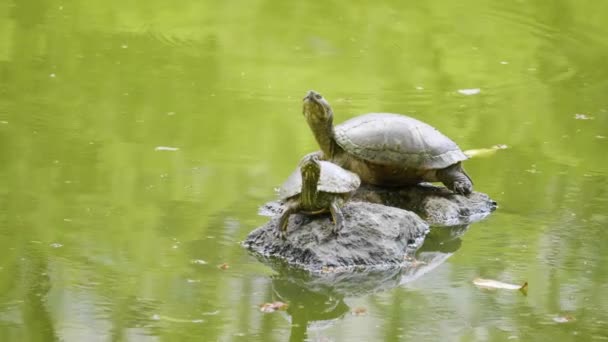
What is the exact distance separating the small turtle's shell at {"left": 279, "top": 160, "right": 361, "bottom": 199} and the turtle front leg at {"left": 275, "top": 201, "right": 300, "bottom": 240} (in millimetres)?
50

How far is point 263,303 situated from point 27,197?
1838 millimetres

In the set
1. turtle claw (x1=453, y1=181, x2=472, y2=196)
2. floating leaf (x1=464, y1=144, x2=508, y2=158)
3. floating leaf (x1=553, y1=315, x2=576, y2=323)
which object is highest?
floating leaf (x1=464, y1=144, x2=508, y2=158)

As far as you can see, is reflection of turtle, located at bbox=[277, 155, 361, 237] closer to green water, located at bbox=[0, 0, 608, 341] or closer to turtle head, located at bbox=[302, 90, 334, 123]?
green water, located at bbox=[0, 0, 608, 341]

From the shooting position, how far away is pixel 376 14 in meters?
10.6

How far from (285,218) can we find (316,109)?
0.97 meters

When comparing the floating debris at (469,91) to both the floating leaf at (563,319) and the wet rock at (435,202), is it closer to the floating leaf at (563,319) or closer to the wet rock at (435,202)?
the wet rock at (435,202)

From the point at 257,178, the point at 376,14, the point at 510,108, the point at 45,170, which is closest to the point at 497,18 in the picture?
the point at 376,14

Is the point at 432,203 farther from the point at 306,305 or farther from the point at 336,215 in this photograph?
the point at 306,305

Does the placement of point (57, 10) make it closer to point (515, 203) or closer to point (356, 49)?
point (356, 49)

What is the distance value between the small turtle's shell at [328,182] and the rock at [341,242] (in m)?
0.13

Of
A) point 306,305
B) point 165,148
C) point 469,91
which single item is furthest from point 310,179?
point 469,91

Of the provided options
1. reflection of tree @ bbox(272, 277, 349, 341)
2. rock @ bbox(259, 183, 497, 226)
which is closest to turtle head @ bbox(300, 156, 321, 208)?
reflection of tree @ bbox(272, 277, 349, 341)

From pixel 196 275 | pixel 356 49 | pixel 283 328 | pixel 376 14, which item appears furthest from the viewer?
pixel 376 14

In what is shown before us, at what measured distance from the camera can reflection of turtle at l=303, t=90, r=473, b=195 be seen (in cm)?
581
